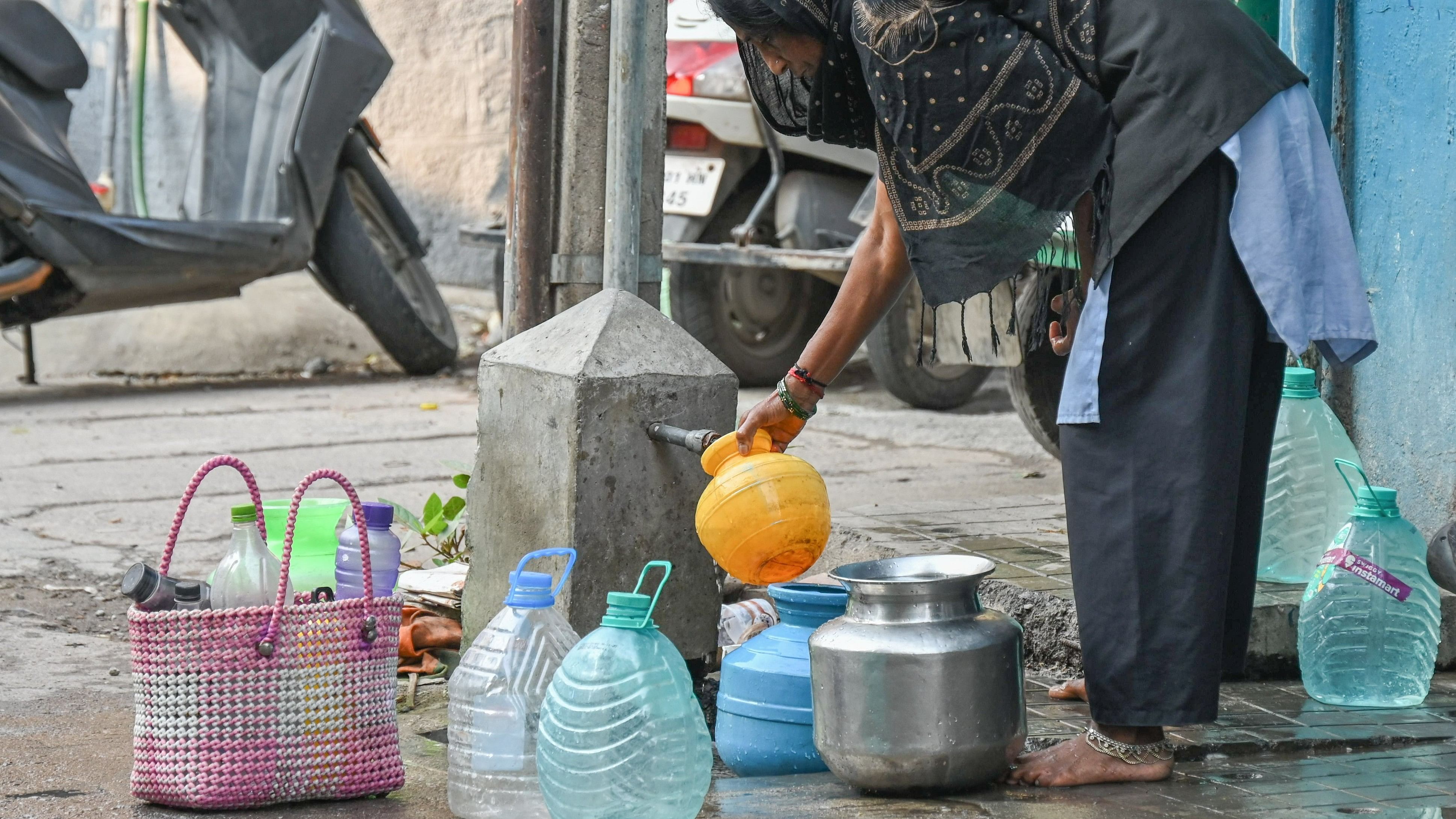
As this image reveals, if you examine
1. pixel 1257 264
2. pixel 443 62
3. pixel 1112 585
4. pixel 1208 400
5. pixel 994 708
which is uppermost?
pixel 443 62

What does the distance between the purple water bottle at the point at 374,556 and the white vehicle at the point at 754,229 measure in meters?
3.67

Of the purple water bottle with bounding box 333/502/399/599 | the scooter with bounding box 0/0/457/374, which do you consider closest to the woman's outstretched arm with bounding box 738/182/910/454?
the purple water bottle with bounding box 333/502/399/599

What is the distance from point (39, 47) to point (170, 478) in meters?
2.97

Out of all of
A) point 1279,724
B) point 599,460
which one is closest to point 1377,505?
point 1279,724

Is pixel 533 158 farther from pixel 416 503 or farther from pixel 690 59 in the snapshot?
pixel 690 59

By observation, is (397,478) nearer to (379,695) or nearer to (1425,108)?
(379,695)

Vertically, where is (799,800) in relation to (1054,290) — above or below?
below

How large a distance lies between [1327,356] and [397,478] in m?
3.93

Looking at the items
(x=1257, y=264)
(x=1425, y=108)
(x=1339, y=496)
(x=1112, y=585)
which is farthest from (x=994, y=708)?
(x=1425, y=108)

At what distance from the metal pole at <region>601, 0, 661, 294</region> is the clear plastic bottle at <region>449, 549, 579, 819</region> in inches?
37.5

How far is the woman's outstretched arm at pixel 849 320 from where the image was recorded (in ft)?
8.79

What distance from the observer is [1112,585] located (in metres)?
2.42

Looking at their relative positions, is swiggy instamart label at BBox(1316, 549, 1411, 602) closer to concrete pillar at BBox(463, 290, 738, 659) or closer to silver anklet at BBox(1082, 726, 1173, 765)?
silver anklet at BBox(1082, 726, 1173, 765)

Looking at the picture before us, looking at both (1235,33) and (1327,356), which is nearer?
(1235,33)
